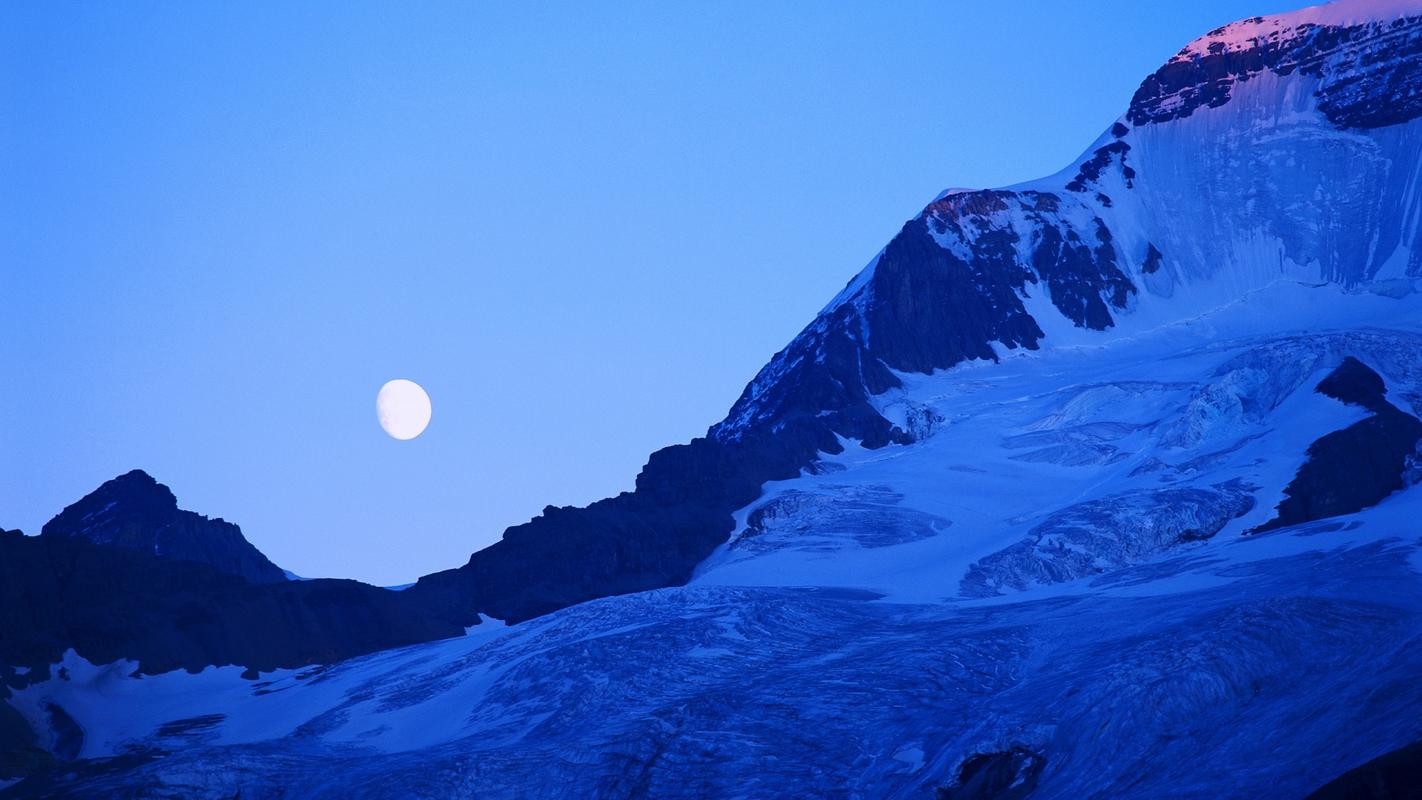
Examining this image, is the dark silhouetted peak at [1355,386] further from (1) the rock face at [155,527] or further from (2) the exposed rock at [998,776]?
(1) the rock face at [155,527]

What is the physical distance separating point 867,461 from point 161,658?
62.8 metres

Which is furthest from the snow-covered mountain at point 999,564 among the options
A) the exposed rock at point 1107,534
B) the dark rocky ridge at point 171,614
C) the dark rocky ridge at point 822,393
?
the dark rocky ridge at point 171,614

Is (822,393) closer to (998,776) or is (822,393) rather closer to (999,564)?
(999,564)

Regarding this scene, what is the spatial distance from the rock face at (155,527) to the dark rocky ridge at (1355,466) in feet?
253

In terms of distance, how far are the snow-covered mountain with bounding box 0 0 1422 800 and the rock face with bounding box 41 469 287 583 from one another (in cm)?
2145

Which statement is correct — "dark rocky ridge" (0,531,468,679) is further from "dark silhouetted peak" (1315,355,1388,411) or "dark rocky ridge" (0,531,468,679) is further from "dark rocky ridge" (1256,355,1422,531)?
"dark silhouetted peak" (1315,355,1388,411)

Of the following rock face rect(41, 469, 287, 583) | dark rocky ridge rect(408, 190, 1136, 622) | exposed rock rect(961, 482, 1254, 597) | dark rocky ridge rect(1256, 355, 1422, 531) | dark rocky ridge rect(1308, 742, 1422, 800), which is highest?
rock face rect(41, 469, 287, 583)

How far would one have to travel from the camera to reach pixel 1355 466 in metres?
103

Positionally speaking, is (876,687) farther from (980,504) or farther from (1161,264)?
(1161,264)

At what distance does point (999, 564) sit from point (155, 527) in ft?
226

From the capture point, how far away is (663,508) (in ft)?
415

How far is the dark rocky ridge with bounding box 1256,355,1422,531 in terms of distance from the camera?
9794cm

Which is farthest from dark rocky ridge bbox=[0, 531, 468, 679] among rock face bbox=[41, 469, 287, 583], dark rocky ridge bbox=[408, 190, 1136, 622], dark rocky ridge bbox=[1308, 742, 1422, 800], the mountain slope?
dark rocky ridge bbox=[1308, 742, 1422, 800]

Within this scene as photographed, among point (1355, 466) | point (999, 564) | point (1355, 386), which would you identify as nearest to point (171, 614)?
point (999, 564)
